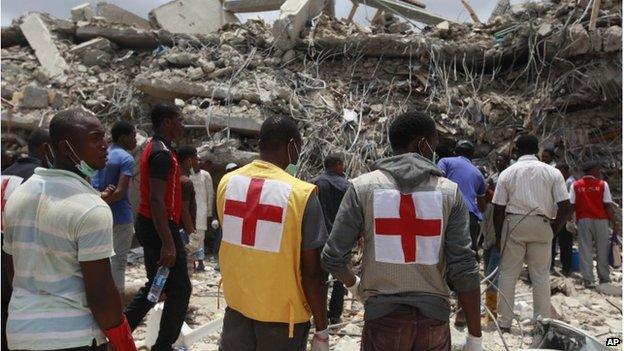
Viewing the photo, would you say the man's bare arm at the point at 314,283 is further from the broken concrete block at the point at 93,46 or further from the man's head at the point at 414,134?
the broken concrete block at the point at 93,46

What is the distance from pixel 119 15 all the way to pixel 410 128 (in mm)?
11129

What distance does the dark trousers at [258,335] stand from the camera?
222cm

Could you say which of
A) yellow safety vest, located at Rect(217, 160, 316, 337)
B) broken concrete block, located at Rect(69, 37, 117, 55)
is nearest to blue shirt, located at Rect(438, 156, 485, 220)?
yellow safety vest, located at Rect(217, 160, 316, 337)

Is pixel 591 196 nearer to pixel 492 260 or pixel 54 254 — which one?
pixel 492 260

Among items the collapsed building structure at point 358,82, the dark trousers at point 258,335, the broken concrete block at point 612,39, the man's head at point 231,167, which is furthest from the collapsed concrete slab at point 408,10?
the dark trousers at point 258,335

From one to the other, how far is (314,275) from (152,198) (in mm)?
1356

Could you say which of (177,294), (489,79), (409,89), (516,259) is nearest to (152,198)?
(177,294)

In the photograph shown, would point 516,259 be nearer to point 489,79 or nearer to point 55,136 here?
point 55,136

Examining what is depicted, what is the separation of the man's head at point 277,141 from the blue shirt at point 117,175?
6.45ft

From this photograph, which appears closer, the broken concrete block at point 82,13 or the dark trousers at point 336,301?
the dark trousers at point 336,301

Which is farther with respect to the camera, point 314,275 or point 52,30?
point 52,30

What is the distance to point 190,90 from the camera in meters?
8.12

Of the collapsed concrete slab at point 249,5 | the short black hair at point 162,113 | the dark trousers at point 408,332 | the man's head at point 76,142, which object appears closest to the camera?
the man's head at point 76,142

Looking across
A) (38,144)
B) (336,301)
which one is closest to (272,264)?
(38,144)
